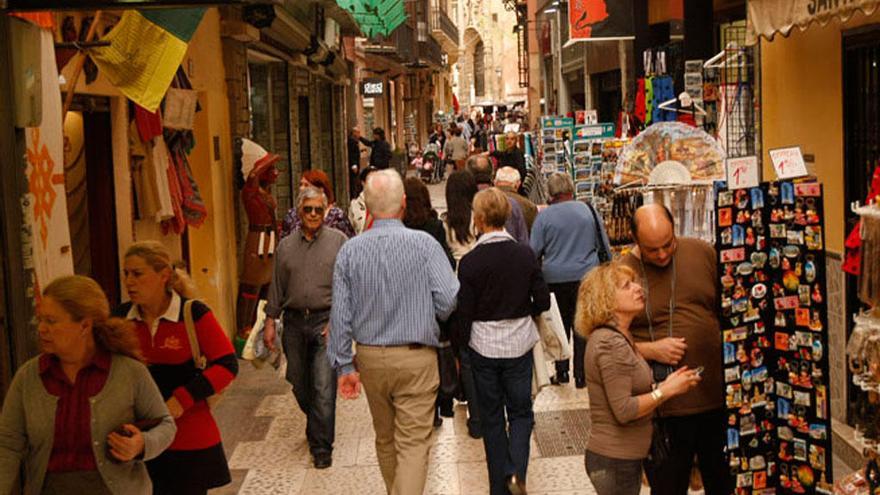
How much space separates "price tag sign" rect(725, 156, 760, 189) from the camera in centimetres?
593

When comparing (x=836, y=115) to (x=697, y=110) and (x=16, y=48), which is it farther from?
(x=16, y=48)

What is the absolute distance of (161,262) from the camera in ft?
17.3

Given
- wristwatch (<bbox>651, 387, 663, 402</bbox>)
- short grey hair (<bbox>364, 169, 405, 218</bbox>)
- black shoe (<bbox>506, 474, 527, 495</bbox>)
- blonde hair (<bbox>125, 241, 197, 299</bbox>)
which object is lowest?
black shoe (<bbox>506, 474, 527, 495</bbox>)

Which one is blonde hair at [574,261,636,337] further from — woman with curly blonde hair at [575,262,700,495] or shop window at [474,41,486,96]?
shop window at [474,41,486,96]

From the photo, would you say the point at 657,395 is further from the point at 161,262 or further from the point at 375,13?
the point at 375,13

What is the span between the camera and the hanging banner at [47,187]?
5.84m

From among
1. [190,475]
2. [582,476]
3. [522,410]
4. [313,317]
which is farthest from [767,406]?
[313,317]

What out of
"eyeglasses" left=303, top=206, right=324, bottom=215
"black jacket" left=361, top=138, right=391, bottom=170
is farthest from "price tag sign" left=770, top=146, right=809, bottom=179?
"black jacket" left=361, top=138, right=391, bottom=170

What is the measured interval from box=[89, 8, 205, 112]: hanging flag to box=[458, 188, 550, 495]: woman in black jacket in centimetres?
195

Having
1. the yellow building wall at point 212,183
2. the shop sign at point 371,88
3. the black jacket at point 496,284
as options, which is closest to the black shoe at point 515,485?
the black jacket at point 496,284

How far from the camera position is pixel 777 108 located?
30.5 ft

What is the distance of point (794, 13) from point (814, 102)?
53.2 inches

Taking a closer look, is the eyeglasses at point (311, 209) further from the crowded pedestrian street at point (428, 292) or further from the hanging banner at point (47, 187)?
the hanging banner at point (47, 187)

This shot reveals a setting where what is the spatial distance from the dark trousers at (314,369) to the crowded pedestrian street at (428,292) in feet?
0.06
